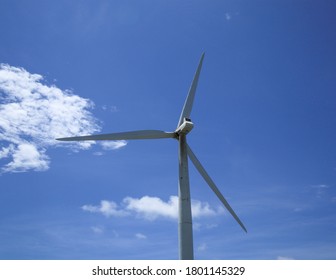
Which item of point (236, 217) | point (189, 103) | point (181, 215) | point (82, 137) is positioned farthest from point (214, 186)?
point (82, 137)

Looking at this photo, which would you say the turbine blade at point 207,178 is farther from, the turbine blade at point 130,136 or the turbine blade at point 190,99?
the turbine blade at point 190,99

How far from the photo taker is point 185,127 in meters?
26.3

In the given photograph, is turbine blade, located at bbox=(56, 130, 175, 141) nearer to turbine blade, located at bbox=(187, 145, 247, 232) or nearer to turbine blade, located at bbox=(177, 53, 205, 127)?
turbine blade, located at bbox=(177, 53, 205, 127)

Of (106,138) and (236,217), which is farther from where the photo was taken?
(236,217)

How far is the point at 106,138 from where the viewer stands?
2661cm

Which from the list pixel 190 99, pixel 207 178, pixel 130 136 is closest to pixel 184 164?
pixel 207 178

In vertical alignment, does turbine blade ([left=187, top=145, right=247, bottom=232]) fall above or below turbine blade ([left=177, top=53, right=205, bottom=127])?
below

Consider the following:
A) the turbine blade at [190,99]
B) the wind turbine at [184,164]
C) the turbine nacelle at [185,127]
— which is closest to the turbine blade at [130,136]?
the wind turbine at [184,164]

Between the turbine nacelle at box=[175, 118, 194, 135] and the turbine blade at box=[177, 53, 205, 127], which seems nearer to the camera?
the turbine nacelle at box=[175, 118, 194, 135]

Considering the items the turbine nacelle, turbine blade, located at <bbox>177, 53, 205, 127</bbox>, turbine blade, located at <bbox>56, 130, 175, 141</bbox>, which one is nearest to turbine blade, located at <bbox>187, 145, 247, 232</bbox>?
the turbine nacelle

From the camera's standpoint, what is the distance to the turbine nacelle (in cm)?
2633

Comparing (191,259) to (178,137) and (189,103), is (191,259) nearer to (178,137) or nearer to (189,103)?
(178,137)

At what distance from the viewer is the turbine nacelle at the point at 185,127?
26.3 m
